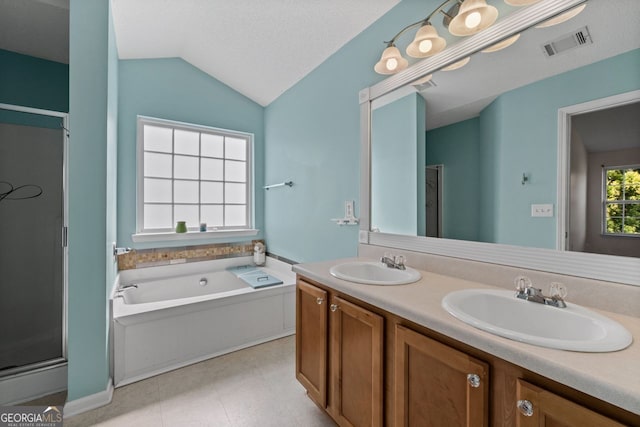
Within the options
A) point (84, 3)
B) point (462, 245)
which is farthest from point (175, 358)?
point (84, 3)

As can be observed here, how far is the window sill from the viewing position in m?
2.76

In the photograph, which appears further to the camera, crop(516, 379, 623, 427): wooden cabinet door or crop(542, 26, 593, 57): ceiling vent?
crop(542, 26, 593, 57): ceiling vent

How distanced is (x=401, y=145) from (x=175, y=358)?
229 cm

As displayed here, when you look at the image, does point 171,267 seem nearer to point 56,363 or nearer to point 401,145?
point 56,363

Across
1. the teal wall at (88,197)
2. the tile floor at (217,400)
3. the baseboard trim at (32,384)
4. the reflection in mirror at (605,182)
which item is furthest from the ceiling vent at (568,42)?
the baseboard trim at (32,384)

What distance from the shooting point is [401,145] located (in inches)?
68.9

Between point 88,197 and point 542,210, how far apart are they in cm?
239

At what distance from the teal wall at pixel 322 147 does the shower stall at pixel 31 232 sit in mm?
1873

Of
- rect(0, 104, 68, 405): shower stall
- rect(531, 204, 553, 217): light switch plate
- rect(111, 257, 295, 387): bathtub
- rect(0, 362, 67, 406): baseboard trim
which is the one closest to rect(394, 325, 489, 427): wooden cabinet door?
rect(531, 204, 553, 217): light switch plate

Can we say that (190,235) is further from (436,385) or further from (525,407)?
(525,407)

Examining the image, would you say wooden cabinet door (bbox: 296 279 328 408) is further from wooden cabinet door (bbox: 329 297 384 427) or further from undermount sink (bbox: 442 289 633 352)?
undermount sink (bbox: 442 289 633 352)

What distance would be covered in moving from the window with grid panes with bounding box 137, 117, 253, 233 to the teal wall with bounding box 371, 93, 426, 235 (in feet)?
6.88

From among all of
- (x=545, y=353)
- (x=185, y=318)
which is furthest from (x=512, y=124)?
(x=185, y=318)

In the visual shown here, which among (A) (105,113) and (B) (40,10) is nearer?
(A) (105,113)
